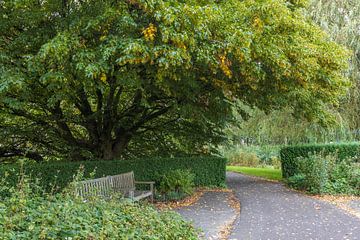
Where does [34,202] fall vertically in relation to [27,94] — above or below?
below

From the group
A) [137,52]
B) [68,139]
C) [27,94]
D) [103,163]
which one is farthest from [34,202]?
[68,139]

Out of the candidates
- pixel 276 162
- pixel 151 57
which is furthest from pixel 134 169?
pixel 276 162

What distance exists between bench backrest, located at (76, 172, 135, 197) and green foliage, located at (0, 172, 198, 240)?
76.6 inches

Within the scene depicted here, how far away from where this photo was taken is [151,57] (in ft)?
23.4

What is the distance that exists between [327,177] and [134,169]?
6.07 meters

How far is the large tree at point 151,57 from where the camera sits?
7152 mm

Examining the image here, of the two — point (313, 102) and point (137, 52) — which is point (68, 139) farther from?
point (313, 102)

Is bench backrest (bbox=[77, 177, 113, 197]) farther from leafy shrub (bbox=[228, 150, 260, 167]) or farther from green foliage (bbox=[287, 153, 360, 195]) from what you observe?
leafy shrub (bbox=[228, 150, 260, 167])

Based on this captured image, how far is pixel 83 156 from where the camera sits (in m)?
12.8

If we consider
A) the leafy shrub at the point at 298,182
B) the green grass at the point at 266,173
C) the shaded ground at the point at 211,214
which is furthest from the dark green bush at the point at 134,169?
the green grass at the point at 266,173

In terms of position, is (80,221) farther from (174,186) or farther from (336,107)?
(336,107)

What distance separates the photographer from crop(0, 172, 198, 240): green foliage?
357 cm

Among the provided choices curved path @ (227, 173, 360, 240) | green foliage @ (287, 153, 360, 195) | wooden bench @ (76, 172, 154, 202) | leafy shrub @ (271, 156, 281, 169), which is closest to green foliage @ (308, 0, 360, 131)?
green foliage @ (287, 153, 360, 195)

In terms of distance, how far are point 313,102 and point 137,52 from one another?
8.10m
